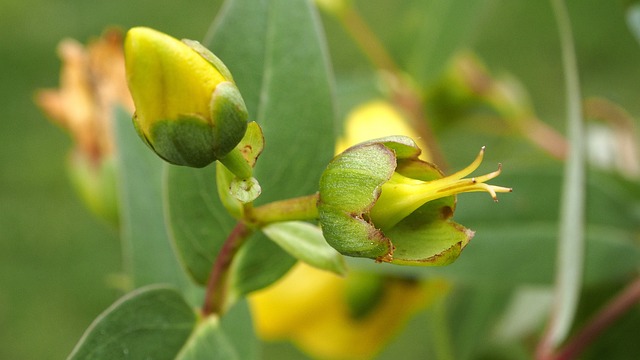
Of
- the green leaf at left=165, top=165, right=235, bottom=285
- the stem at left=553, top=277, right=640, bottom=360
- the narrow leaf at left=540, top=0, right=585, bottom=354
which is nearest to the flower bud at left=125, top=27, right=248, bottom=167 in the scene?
the green leaf at left=165, top=165, right=235, bottom=285

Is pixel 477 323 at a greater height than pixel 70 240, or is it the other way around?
pixel 477 323

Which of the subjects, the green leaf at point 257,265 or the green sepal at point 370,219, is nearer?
the green sepal at point 370,219

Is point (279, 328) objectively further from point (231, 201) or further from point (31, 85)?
point (31, 85)

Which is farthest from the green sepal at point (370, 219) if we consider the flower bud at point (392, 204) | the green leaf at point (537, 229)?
the green leaf at point (537, 229)

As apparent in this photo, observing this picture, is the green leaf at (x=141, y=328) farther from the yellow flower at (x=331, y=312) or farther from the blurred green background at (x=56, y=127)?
the blurred green background at (x=56, y=127)

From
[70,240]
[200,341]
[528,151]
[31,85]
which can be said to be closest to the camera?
[200,341]

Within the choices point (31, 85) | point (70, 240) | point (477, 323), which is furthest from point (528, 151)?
point (31, 85)
